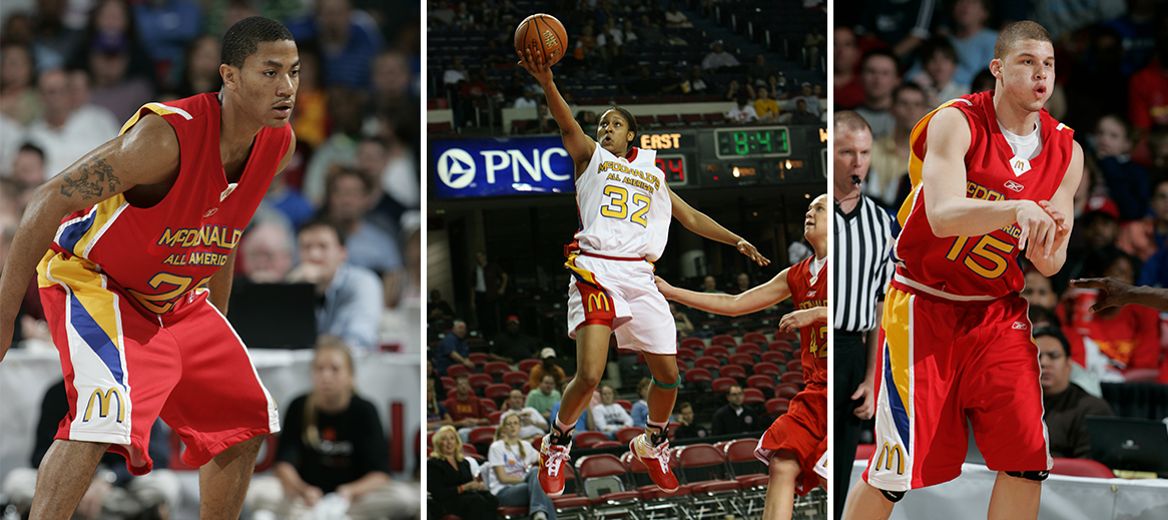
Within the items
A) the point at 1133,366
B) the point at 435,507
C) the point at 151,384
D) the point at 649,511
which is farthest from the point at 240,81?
the point at 1133,366

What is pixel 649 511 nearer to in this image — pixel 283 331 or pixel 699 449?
pixel 699 449

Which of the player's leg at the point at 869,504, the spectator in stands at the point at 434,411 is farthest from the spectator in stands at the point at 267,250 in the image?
the player's leg at the point at 869,504

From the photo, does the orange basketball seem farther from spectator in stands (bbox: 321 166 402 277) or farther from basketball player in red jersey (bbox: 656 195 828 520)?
spectator in stands (bbox: 321 166 402 277)

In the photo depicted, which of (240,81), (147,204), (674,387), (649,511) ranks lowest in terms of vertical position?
(649,511)

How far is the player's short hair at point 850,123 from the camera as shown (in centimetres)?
405

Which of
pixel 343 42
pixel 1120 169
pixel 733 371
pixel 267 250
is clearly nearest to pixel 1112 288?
pixel 733 371

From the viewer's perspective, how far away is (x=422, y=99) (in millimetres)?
3906

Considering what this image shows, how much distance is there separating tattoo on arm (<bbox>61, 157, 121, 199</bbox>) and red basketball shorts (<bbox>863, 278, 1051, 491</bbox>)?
2.17 meters

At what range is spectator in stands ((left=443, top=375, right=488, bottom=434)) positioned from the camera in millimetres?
3879

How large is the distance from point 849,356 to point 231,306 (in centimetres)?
316

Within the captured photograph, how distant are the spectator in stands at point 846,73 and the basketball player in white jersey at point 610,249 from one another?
0.85 m

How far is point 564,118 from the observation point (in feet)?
12.5

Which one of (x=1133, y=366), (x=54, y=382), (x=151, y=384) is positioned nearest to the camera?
(x=151, y=384)

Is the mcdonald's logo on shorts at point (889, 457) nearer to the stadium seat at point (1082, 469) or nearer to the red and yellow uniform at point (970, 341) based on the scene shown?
the red and yellow uniform at point (970, 341)
